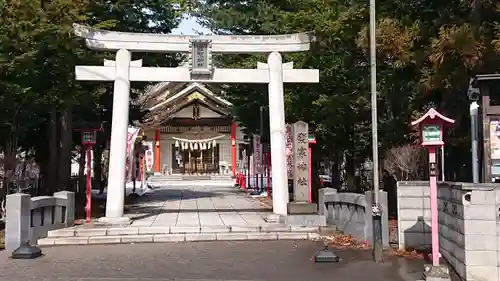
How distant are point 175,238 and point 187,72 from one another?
5.53m

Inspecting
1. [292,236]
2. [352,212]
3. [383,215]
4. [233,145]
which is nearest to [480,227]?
[383,215]

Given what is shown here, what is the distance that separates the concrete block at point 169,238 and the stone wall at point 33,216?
288 cm

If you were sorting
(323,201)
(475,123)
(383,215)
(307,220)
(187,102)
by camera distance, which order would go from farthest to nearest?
(187,102) → (323,201) → (307,220) → (383,215) → (475,123)

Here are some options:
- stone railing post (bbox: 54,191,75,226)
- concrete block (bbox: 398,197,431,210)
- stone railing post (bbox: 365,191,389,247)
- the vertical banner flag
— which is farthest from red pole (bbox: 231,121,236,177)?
concrete block (bbox: 398,197,431,210)

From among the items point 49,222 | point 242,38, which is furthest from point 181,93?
point 49,222

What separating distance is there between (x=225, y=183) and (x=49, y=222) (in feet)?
105

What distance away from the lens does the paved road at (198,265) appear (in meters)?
9.82

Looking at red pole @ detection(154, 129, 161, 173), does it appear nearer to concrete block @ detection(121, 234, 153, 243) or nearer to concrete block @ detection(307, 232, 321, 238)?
concrete block @ detection(121, 234, 153, 243)

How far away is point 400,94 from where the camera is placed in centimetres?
1580

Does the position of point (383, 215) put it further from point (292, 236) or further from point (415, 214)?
point (292, 236)

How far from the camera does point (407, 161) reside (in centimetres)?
1606

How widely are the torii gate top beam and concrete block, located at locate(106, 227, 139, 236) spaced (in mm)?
5557

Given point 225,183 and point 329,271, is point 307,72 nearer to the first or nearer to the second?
point 329,271

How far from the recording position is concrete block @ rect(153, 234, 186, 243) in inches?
567
